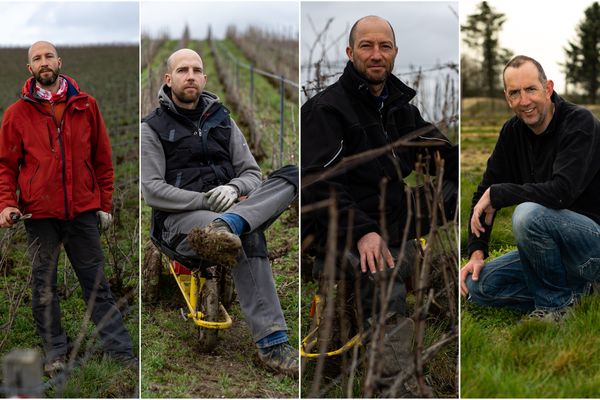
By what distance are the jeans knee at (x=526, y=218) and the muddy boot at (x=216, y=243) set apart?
1.53 metres

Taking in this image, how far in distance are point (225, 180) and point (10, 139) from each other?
1.22 metres

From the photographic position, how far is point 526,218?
418 centimetres

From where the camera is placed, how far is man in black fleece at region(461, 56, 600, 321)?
4180mm

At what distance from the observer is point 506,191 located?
423cm

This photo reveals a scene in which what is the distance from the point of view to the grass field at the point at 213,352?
3887 millimetres

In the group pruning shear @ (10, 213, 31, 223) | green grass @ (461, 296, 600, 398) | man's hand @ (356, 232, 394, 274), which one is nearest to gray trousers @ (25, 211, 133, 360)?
pruning shear @ (10, 213, 31, 223)

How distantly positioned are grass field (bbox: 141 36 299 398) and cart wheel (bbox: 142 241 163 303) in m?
0.05

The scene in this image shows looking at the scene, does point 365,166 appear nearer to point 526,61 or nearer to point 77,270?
point 526,61

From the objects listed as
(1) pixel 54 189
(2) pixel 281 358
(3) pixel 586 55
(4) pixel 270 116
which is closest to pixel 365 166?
(2) pixel 281 358

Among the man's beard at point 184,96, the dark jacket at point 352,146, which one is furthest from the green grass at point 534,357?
the man's beard at point 184,96

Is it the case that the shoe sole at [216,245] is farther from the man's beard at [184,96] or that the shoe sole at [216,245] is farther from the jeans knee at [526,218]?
the jeans knee at [526,218]

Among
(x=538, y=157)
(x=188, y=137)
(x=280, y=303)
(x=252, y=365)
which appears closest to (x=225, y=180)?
(x=188, y=137)

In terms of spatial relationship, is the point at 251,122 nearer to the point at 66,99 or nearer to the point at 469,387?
the point at 66,99

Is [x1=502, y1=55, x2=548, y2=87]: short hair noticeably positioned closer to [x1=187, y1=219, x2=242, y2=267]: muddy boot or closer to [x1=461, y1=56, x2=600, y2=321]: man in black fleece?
[x1=461, y1=56, x2=600, y2=321]: man in black fleece
